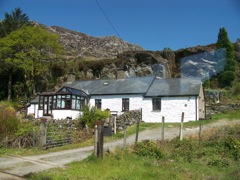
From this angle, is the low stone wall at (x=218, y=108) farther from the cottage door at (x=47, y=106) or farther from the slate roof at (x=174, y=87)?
the cottage door at (x=47, y=106)

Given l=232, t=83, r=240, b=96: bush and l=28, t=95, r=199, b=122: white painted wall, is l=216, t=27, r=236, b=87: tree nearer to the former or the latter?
l=232, t=83, r=240, b=96: bush

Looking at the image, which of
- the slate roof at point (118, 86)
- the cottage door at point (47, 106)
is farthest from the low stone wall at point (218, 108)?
the cottage door at point (47, 106)

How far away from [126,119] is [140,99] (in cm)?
585

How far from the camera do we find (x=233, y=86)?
32562 mm

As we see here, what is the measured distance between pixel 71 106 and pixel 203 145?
57.1ft

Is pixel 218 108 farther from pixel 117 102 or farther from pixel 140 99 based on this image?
pixel 117 102

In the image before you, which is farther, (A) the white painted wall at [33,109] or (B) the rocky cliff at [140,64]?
(B) the rocky cliff at [140,64]

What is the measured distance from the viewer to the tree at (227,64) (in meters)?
33.7

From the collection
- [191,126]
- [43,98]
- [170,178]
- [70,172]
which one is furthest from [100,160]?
[43,98]

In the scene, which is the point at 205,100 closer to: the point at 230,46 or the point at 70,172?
the point at 230,46

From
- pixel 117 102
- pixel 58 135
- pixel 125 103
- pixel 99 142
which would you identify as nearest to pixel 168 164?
pixel 99 142

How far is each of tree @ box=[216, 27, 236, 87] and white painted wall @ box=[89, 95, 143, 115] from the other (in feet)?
42.1

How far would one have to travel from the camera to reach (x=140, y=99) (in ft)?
91.9

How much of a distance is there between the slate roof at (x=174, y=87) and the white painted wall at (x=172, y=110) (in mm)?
524
